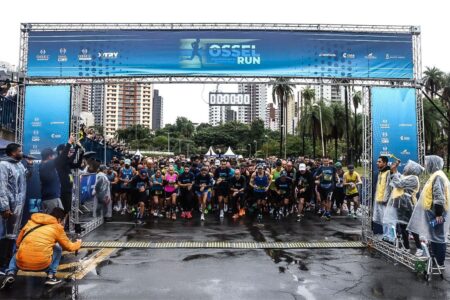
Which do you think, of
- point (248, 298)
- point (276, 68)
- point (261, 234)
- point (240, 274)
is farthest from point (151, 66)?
point (248, 298)

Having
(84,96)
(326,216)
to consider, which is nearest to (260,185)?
(326,216)

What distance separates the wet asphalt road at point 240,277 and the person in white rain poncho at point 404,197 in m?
0.77

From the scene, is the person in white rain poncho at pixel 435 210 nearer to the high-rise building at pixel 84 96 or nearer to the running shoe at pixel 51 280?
the running shoe at pixel 51 280

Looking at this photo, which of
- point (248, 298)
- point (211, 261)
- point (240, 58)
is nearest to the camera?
point (248, 298)

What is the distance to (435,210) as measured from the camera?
689 cm

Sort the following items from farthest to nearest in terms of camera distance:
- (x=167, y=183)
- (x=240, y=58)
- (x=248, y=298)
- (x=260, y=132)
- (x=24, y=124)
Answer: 1. (x=260, y=132)
2. (x=167, y=183)
3. (x=240, y=58)
4. (x=24, y=124)
5. (x=248, y=298)

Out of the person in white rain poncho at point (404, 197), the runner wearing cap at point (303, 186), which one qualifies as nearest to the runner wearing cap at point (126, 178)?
the runner wearing cap at point (303, 186)

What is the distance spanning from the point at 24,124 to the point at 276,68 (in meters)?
6.50

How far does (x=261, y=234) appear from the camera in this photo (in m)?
10.6

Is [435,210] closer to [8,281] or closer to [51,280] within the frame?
[51,280]

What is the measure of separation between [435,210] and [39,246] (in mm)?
6011

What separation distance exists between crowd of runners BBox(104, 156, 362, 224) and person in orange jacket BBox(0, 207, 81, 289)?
6.94 m

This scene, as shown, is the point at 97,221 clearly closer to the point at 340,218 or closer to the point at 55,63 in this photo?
the point at 55,63

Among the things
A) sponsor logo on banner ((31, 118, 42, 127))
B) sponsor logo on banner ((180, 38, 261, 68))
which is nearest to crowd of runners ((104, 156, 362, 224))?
sponsor logo on banner ((180, 38, 261, 68))
